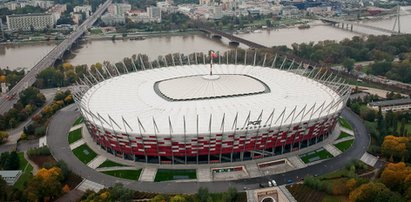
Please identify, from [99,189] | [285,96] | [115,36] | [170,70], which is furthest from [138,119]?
[115,36]

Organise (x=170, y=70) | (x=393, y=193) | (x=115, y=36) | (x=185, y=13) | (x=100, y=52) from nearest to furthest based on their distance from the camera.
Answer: (x=393, y=193), (x=170, y=70), (x=100, y=52), (x=115, y=36), (x=185, y=13)

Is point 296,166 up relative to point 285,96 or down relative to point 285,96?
down

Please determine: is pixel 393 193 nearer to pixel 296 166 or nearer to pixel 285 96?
pixel 296 166

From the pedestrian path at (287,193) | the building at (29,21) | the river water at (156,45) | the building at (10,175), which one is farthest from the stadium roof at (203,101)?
the building at (29,21)

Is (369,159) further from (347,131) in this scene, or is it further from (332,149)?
(347,131)

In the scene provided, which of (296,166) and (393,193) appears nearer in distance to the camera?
(393,193)

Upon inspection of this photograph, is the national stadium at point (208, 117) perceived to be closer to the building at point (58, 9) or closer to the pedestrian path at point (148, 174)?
the pedestrian path at point (148, 174)
